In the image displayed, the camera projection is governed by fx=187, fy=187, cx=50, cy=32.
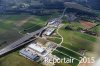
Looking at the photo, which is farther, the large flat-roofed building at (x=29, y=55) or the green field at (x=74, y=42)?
the green field at (x=74, y=42)

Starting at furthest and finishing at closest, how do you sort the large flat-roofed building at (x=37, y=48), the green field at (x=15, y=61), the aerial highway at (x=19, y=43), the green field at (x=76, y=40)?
the green field at (x=76, y=40)
the large flat-roofed building at (x=37, y=48)
the aerial highway at (x=19, y=43)
the green field at (x=15, y=61)

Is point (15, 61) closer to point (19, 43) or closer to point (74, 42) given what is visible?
point (19, 43)

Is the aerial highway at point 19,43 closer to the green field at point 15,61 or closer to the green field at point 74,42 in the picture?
the green field at point 15,61

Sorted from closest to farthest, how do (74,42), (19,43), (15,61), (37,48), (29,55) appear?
1. (15,61)
2. (29,55)
3. (37,48)
4. (19,43)
5. (74,42)

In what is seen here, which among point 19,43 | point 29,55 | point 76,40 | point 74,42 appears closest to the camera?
point 29,55

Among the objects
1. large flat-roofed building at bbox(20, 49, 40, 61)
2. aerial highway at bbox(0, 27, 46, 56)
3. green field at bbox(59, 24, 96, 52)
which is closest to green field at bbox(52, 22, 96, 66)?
green field at bbox(59, 24, 96, 52)

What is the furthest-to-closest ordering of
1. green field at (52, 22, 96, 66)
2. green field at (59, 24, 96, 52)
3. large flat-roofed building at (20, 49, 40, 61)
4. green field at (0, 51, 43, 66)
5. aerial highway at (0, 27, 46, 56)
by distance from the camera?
green field at (59, 24, 96, 52) → green field at (52, 22, 96, 66) → aerial highway at (0, 27, 46, 56) → large flat-roofed building at (20, 49, 40, 61) → green field at (0, 51, 43, 66)

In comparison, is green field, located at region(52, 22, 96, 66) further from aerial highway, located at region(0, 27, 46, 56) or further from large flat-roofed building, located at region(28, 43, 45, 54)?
aerial highway, located at region(0, 27, 46, 56)

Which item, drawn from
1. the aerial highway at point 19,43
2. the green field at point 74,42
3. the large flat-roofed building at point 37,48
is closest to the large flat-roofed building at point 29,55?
the large flat-roofed building at point 37,48

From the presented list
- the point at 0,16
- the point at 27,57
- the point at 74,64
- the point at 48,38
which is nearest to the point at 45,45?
the point at 48,38

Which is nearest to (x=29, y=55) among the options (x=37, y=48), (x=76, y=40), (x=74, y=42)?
(x=37, y=48)

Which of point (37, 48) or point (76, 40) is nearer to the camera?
point (37, 48)
